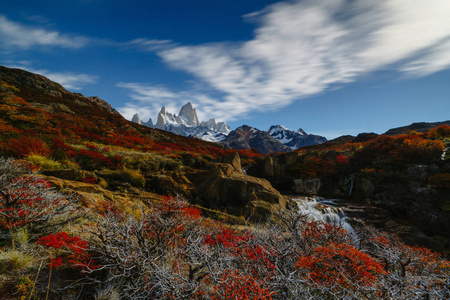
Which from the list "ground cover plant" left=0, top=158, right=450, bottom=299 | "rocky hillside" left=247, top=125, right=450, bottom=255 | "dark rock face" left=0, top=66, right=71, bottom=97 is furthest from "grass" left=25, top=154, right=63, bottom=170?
"dark rock face" left=0, top=66, right=71, bottom=97

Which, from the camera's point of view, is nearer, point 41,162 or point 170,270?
point 170,270

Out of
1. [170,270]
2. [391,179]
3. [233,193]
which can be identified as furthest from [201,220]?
[391,179]

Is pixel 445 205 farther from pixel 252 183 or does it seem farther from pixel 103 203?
pixel 103 203

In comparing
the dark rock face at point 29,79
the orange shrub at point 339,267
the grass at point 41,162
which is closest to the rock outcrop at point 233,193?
the orange shrub at point 339,267

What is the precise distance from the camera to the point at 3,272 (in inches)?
141

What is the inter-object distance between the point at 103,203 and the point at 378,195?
23.6m

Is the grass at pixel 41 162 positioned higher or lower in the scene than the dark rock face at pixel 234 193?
higher

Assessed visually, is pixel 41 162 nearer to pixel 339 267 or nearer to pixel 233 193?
pixel 233 193

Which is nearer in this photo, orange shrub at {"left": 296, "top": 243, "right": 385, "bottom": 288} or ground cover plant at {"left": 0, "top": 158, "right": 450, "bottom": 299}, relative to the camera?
ground cover plant at {"left": 0, "top": 158, "right": 450, "bottom": 299}

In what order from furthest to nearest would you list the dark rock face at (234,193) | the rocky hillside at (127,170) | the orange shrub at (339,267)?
1. the dark rock face at (234,193)
2. the rocky hillside at (127,170)
3. the orange shrub at (339,267)

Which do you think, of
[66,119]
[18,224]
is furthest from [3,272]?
[66,119]

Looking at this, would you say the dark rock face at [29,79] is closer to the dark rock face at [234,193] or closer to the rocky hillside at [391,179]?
the dark rock face at [234,193]

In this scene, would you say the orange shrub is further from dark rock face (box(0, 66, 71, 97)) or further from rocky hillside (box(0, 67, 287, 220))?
dark rock face (box(0, 66, 71, 97))

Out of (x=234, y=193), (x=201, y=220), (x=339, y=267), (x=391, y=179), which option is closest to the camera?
(x=339, y=267)
